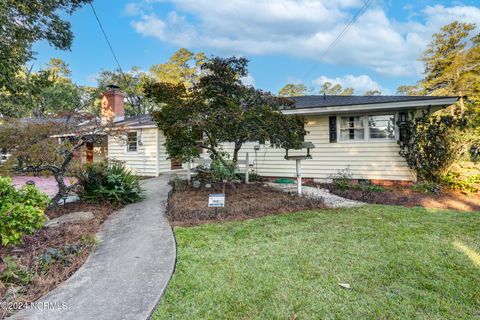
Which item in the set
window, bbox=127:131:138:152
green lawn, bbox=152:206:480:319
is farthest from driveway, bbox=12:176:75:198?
green lawn, bbox=152:206:480:319

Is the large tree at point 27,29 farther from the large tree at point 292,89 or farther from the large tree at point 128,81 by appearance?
the large tree at point 292,89

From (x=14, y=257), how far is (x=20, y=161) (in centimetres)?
317

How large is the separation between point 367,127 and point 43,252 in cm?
945

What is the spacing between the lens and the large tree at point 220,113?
243 inches

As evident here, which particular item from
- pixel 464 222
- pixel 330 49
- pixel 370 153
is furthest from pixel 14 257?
pixel 330 49

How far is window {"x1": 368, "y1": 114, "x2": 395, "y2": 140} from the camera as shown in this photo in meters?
8.93

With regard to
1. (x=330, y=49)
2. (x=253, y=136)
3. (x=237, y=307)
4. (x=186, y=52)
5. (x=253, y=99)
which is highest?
(x=186, y=52)

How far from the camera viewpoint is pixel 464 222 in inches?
185

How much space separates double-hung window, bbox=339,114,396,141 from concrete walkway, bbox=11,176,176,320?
7.46 metres

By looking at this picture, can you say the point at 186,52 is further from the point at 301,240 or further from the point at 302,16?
the point at 301,240

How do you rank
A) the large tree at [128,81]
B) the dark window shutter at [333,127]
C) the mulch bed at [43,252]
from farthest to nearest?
the large tree at [128,81]
the dark window shutter at [333,127]
the mulch bed at [43,252]

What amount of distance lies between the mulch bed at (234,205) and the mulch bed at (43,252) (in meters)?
1.52

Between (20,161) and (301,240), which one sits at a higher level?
(20,161)

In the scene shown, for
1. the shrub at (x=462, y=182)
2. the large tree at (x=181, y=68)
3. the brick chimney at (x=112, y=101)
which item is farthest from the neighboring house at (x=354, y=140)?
the large tree at (x=181, y=68)
